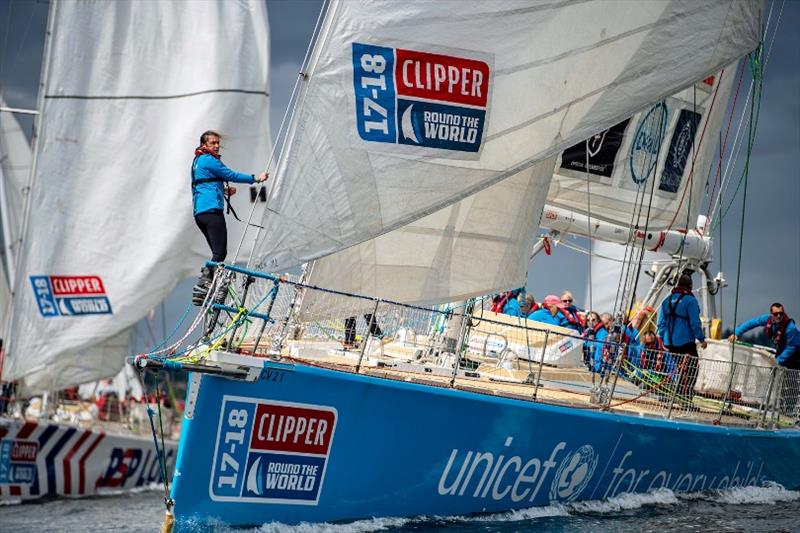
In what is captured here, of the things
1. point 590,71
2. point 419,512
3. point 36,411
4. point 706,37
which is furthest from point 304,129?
point 36,411

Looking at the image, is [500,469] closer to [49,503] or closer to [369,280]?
[369,280]

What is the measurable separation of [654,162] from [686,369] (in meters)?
2.74

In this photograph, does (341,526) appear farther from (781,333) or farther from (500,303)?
(781,333)

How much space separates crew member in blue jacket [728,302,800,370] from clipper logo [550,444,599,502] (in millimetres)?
3864

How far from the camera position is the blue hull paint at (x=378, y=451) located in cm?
868

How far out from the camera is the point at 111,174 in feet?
60.4

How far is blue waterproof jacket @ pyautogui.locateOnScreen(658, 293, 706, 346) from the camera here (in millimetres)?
11695

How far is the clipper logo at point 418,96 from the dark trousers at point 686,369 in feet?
11.6

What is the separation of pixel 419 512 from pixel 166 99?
1163 cm

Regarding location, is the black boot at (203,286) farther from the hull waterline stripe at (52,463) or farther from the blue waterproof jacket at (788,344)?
the hull waterline stripe at (52,463)

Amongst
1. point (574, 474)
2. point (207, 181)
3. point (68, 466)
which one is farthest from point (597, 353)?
point (68, 466)

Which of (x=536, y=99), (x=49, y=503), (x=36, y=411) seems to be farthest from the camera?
(x=36, y=411)

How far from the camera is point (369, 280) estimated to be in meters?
10.4

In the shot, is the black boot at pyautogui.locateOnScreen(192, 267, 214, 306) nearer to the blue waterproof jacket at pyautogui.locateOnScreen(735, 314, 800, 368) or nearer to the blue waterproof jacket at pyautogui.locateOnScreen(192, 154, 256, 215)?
the blue waterproof jacket at pyautogui.locateOnScreen(192, 154, 256, 215)
